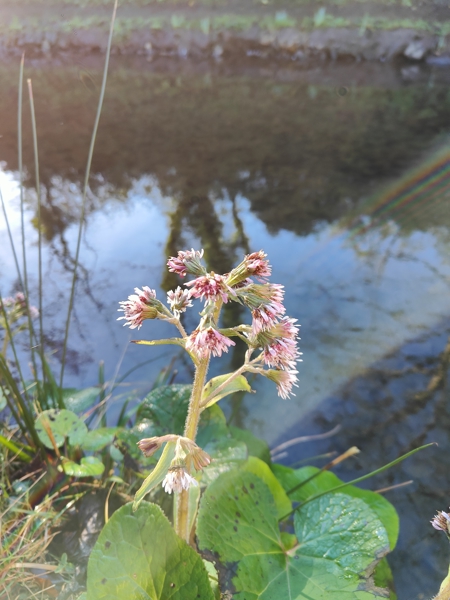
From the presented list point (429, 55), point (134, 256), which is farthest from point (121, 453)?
point (429, 55)

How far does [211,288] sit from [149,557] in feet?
1.79

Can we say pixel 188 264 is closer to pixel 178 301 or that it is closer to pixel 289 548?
pixel 178 301

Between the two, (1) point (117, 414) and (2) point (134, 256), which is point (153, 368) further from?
(2) point (134, 256)

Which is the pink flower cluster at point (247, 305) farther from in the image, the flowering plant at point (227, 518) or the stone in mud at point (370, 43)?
the stone in mud at point (370, 43)

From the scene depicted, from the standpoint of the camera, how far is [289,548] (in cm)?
113

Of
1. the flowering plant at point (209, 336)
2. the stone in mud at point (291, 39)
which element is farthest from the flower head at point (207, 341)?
the stone in mud at point (291, 39)

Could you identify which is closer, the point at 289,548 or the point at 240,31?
the point at 289,548

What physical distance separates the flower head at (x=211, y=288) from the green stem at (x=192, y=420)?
0.44 feet

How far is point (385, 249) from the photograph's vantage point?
3.33m

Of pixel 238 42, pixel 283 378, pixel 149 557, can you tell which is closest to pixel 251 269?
pixel 283 378

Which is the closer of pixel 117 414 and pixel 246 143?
pixel 117 414

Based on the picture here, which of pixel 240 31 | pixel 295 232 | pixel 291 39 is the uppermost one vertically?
pixel 240 31

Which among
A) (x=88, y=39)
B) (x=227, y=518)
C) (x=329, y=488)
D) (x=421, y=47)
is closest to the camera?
(x=227, y=518)

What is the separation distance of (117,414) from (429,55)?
390 inches
